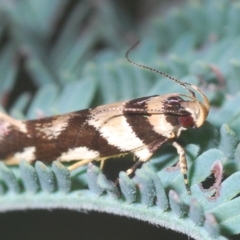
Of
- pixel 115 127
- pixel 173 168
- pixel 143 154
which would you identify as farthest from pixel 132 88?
pixel 173 168

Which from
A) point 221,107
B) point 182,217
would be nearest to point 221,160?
point 182,217

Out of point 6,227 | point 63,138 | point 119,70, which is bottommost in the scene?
point 6,227

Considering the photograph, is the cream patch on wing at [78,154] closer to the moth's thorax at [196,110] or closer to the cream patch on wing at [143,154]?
the cream patch on wing at [143,154]

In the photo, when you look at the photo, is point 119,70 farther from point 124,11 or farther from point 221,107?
point 124,11

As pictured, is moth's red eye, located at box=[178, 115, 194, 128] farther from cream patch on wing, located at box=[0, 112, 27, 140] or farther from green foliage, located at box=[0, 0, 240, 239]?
cream patch on wing, located at box=[0, 112, 27, 140]

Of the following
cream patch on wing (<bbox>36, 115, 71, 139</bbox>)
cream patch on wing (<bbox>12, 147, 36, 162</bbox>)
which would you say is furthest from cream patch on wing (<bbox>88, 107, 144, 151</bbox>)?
cream patch on wing (<bbox>12, 147, 36, 162</bbox>)

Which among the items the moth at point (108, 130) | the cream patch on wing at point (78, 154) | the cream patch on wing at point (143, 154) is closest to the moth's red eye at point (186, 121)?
the moth at point (108, 130)

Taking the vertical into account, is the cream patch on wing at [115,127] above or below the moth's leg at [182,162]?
below
